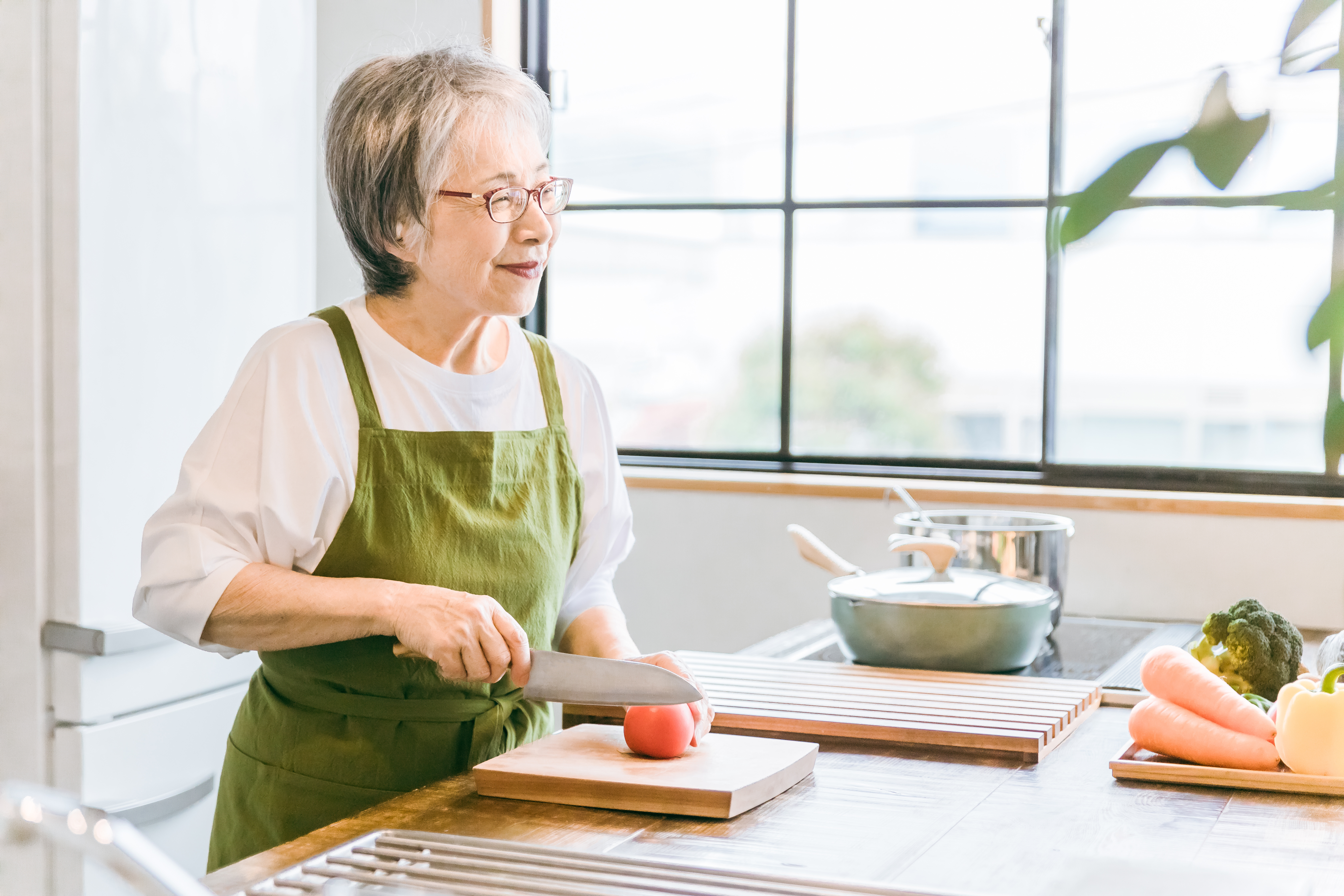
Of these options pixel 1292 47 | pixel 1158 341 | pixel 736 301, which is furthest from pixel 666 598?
pixel 1292 47

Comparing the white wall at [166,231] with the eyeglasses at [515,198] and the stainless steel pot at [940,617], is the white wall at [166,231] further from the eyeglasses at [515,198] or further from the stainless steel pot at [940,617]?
the stainless steel pot at [940,617]

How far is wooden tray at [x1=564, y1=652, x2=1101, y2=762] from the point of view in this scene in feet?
4.34

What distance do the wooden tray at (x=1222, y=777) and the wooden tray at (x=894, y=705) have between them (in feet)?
0.31

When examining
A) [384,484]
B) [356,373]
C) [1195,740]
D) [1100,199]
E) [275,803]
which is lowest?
[275,803]

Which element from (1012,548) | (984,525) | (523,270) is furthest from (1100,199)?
(523,270)

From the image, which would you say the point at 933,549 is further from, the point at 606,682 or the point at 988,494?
the point at 988,494

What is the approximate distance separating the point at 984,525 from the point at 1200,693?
2.65 ft

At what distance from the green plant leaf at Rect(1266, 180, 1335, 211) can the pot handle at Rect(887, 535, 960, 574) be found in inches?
39.7

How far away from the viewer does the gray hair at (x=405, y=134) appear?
1308mm

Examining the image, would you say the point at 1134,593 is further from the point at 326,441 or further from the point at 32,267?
the point at 32,267

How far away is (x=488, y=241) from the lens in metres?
1.32

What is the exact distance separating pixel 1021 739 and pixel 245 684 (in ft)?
4.93

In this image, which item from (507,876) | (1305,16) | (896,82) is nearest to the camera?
(507,876)

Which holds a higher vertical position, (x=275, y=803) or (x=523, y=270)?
(x=523, y=270)
